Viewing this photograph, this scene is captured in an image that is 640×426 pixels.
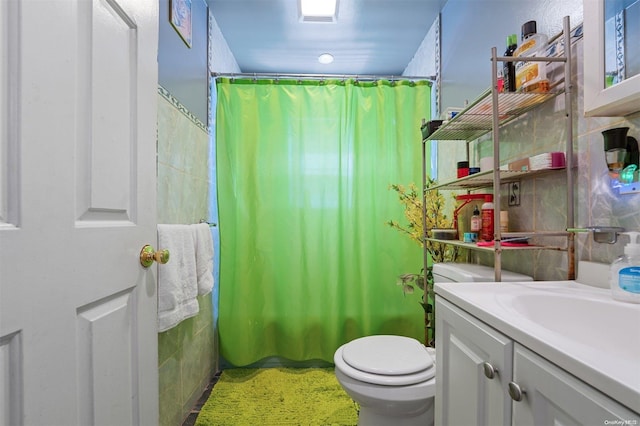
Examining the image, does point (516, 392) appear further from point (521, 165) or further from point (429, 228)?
point (429, 228)

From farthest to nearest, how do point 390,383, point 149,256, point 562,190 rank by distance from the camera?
point 390,383 < point 562,190 < point 149,256

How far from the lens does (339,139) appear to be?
1.99 metres

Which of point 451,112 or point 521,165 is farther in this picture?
point 451,112

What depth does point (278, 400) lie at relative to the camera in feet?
5.47

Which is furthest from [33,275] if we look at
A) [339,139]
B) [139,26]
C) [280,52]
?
[280,52]

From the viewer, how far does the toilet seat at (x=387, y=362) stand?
1119 millimetres

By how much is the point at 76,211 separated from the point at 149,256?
263mm

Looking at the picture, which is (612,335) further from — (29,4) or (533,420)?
(29,4)

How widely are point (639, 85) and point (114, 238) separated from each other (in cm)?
122

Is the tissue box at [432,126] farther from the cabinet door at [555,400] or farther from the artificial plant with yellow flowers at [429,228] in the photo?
the cabinet door at [555,400]

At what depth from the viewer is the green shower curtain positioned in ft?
6.41

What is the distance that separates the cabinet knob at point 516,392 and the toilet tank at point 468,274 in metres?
0.62

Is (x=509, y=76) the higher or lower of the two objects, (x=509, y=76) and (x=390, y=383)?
the higher

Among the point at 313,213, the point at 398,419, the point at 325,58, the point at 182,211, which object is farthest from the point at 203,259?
the point at 325,58
